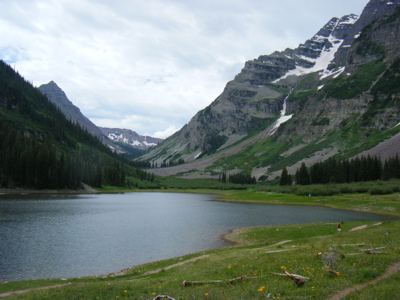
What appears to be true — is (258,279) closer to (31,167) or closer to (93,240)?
(93,240)

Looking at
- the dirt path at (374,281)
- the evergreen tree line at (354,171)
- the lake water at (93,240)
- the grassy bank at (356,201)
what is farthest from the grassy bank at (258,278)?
the evergreen tree line at (354,171)

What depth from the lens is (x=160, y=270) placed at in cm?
2689

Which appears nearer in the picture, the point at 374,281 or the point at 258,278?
the point at 374,281

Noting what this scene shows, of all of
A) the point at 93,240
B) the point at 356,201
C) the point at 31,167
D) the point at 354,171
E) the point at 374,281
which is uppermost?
the point at 31,167

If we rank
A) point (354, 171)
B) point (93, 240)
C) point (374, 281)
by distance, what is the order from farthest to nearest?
point (354, 171) → point (93, 240) → point (374, 281)

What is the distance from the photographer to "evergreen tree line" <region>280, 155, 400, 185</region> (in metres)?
121

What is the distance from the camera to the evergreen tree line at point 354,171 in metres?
121

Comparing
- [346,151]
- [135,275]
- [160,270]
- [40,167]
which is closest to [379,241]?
[160,270]

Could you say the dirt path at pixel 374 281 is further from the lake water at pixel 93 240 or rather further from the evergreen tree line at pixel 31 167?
the evergreen tree line at pixel 31 167

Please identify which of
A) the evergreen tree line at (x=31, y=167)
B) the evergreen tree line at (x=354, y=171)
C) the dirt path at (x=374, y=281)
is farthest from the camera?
the evergreen tree line at (x=31, y=167)

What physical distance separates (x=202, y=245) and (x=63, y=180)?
13220 cm

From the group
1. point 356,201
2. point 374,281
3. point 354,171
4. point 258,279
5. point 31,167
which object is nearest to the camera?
point 374,281

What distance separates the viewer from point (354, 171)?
133m

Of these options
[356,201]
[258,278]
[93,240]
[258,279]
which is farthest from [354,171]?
[258,279]
